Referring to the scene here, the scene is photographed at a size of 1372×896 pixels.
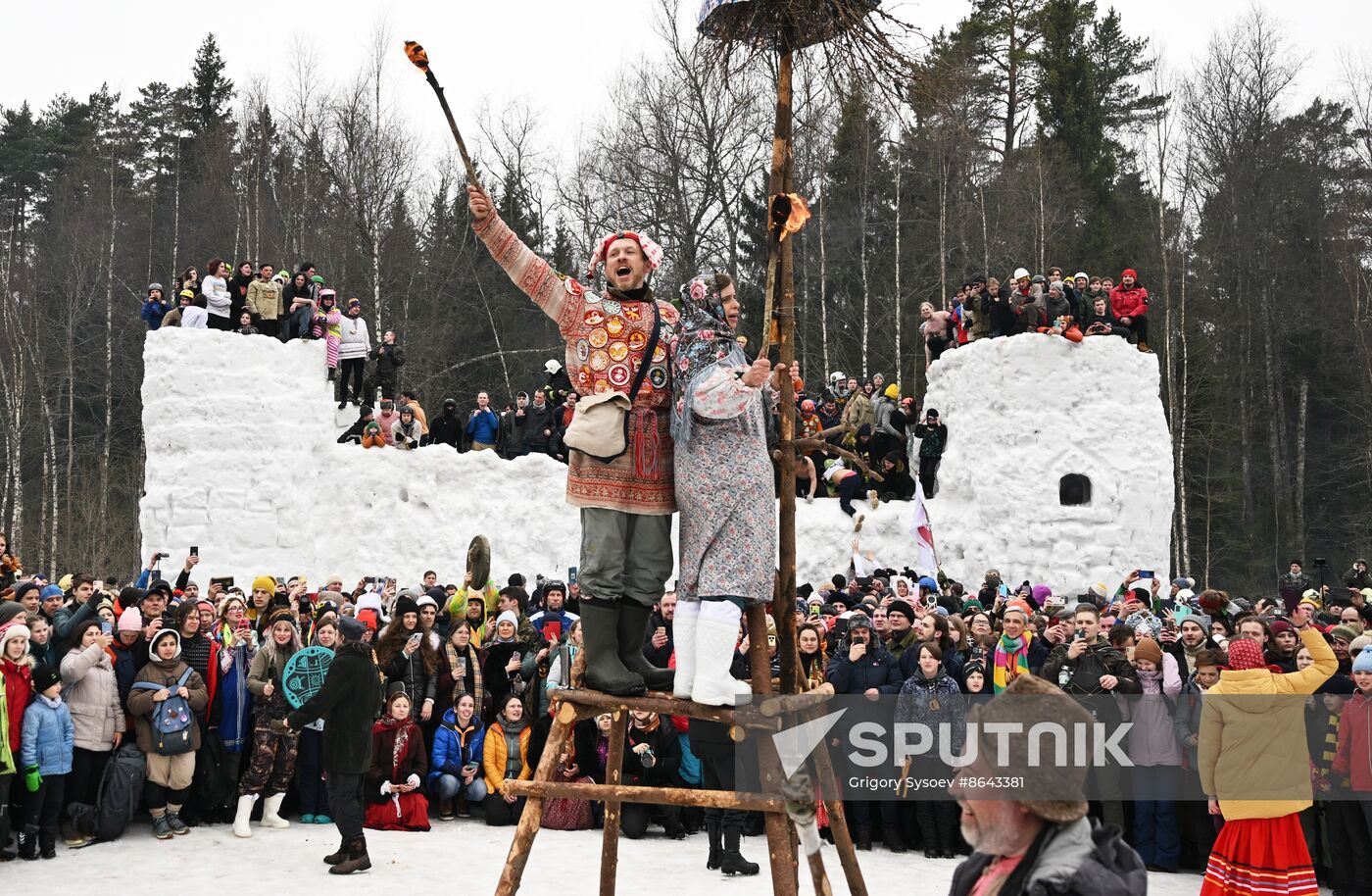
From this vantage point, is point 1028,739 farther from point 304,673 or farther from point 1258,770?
point 304,673

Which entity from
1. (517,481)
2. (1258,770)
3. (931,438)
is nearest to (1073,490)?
(931,438)

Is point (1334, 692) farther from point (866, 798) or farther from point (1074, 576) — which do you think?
point (1074, 576)

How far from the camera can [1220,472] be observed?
98.3 feet

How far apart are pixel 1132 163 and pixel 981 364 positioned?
59.1 feet

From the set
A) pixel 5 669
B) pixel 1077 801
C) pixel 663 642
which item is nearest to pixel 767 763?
pixel 1077 801

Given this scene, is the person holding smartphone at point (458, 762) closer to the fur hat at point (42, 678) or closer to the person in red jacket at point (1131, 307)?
the fur hat at point (42, 678)

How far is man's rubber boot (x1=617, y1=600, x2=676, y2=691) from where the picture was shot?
15.3 ft

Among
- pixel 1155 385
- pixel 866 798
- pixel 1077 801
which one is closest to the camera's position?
pixel 1077 801

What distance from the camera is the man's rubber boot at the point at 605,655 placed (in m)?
4.49

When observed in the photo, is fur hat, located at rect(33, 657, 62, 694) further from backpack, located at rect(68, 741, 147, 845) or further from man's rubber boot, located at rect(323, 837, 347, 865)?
man's rubber boot, located at rect(323, 837, 347, 865)

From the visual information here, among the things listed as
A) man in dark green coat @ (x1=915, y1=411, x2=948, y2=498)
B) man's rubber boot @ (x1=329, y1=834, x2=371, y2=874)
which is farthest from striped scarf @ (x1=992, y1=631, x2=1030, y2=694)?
man in dark green coat @ (x1=915, y1=411, x2=948, y2=498)

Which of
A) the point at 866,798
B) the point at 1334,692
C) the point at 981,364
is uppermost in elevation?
the point at 981,364

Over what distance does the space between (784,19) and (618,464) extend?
169 cm

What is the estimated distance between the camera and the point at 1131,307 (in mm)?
18234
